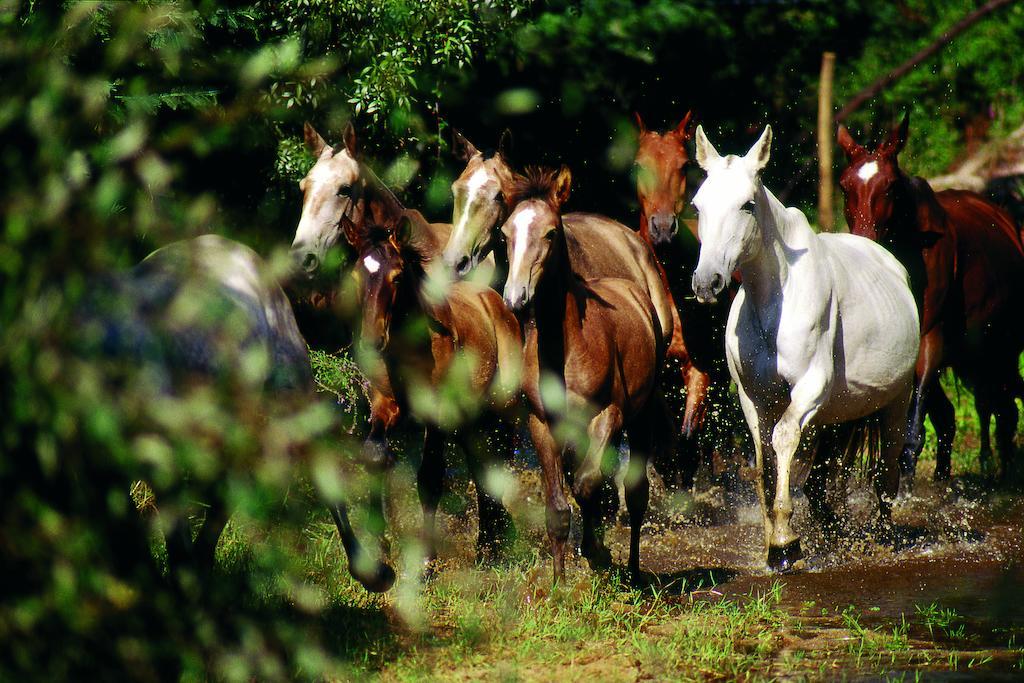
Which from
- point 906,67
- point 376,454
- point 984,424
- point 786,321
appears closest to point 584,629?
point 376,454

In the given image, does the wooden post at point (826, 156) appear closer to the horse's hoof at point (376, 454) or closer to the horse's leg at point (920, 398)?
the horse's leg at point (920, 398)

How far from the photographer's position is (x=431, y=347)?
6906 mm

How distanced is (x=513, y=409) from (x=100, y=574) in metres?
4.66

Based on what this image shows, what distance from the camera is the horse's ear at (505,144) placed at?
7523 mm

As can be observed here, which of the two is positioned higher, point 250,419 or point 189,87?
point 250,419

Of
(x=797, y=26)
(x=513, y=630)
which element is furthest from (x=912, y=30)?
(x=513, y=630)

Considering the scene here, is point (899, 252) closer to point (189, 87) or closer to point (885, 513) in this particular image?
point (885, 513)

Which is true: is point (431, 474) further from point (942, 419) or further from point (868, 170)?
point (942, 419)

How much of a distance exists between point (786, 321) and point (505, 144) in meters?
1.84

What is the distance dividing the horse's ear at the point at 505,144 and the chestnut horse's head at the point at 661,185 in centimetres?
125

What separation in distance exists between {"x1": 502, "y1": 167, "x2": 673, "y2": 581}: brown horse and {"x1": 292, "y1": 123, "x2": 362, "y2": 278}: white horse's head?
55.3 inches

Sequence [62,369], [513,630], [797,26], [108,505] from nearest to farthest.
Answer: [62,369]
[108,505]
[513,630]
[797,26]

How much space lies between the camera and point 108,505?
120 inches

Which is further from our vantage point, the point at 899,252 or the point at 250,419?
the point at 899,252
